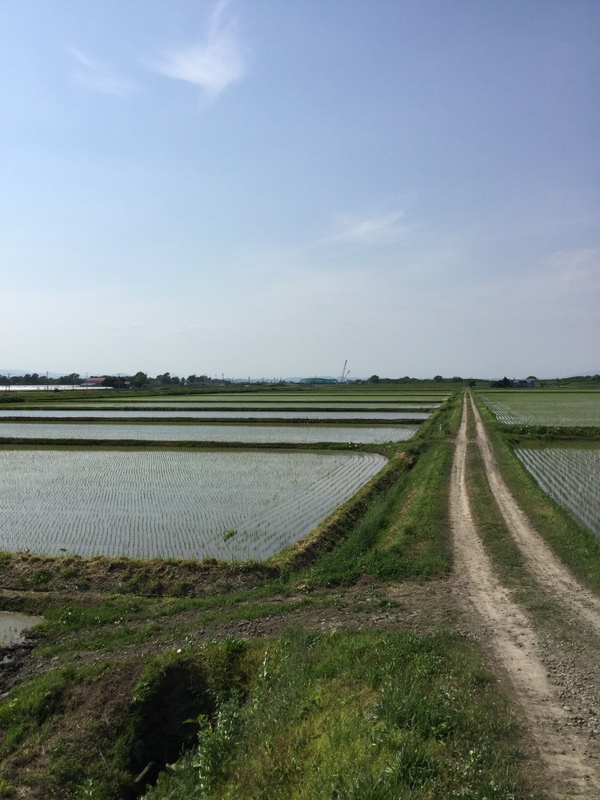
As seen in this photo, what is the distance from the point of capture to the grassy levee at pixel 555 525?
33.5 feet

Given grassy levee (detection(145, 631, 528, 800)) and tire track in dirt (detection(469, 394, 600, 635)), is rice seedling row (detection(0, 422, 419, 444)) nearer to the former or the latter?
tire track in dirt (detection(469, 394, 600, 635))

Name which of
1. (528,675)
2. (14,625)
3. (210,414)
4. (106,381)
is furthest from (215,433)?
(106,381)

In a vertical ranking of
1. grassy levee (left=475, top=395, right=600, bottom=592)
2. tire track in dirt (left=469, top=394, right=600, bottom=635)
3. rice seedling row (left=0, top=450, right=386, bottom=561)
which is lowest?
rice seedling row (left=0, top=450, right=386, bottom=561)

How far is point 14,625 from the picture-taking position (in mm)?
9500

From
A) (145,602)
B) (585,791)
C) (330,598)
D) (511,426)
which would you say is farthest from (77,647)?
(511,426)

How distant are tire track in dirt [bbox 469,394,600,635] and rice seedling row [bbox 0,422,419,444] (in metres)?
15.5

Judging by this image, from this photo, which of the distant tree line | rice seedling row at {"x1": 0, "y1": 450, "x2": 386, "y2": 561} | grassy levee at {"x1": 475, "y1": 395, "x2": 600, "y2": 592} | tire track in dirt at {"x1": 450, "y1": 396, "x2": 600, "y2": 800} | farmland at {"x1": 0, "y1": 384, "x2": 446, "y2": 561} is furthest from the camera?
the distant tree line

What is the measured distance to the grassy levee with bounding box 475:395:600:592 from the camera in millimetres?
10219

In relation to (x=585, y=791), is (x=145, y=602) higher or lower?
lower

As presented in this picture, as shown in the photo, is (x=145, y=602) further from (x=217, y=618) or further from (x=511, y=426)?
(x=511, y=426)

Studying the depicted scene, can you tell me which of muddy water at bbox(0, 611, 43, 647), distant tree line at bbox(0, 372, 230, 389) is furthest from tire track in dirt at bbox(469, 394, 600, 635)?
distant tree line at bbox(0, 372, 230, 389)

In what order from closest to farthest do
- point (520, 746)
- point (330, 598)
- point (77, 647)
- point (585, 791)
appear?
point (585, 791)
point (520, 746)
point (77, 647)
point (330, 598)

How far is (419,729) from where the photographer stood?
4.86 m

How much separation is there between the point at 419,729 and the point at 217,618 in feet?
15.3
